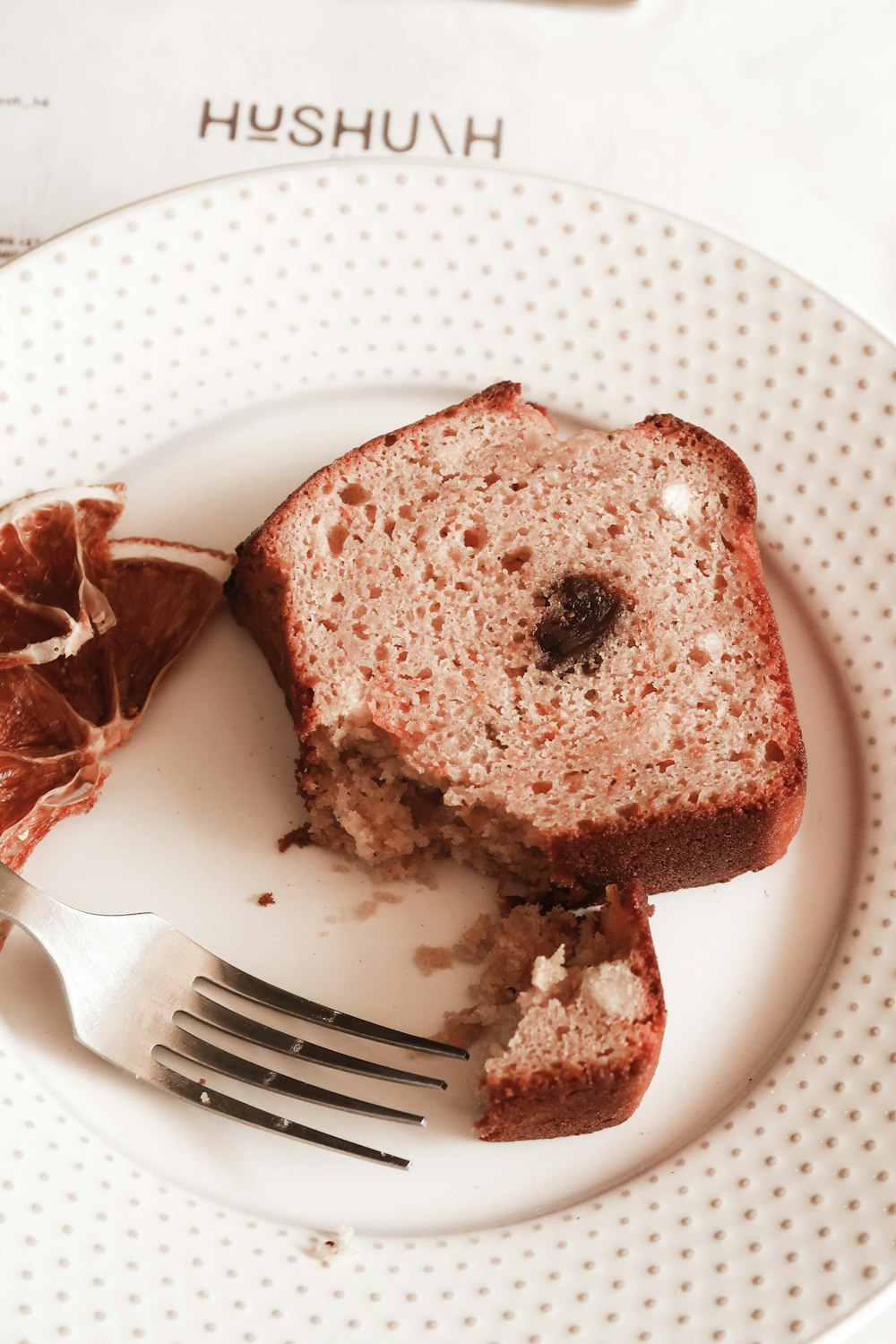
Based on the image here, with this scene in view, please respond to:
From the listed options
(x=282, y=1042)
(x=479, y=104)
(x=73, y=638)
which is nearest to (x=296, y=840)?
(x=282, y=1042)

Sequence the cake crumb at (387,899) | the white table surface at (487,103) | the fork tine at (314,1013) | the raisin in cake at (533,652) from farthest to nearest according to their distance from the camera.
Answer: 1. the white table surface at (487,103)
2. the cake crumb at (387,899)
3. the raisin in cake at (533,652)
4. the fork tine at (314,1013)

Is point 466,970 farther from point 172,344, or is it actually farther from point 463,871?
point 172,344

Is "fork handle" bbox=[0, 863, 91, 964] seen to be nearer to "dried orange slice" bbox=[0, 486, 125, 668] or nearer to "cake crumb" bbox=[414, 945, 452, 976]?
"dried orange slice" bbox=[0, 486, 125, 668]

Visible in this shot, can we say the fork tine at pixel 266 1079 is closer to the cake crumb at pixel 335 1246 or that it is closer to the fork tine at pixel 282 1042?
the fork tine at pixel 282 1042

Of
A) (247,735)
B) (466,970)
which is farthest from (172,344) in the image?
(466,970)

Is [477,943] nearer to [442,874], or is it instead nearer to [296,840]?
[442,874]

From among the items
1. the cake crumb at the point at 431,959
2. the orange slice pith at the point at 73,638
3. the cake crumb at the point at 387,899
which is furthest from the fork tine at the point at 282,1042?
the orange slice pith at the point at 73,638
